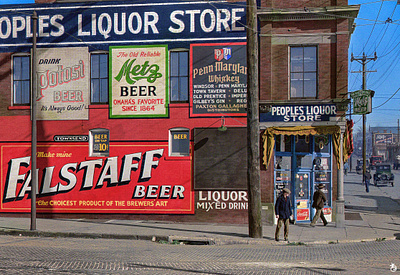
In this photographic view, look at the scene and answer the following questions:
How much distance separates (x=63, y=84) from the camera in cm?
2030

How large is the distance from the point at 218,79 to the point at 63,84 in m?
6.56

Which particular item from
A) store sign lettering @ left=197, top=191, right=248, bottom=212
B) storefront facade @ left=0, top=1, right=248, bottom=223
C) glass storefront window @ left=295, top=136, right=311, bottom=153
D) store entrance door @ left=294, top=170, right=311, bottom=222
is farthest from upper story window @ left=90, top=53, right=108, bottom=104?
store entrance door @ left=294, top=170, right=311, bottom=222

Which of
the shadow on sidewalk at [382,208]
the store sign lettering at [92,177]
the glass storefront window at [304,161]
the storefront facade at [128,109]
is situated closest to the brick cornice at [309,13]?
the storefront facade at [128,109]

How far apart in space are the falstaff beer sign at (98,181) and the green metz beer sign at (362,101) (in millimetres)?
7106

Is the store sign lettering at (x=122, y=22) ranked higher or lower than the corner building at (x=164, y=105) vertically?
Result: higher

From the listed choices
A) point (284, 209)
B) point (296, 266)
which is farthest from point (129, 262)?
point (284, 209)

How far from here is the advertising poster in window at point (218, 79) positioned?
19500mm

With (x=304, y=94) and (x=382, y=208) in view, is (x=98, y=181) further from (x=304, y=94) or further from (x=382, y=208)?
(x=382, y=208)

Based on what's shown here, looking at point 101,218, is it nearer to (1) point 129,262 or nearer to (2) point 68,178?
(2) point 68,178

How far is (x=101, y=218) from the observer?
791 inches

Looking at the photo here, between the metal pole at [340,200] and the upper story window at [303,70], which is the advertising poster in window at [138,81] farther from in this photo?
the metal pole at [340,200]

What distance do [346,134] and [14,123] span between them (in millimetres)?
13851

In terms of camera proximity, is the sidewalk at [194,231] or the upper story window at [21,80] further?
the upper story window at [21,80]

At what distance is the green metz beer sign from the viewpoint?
18.5 metres
